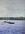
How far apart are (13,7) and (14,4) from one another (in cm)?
10

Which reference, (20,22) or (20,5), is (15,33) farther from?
(20,5)

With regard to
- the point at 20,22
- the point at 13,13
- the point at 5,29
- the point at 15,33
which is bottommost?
the point at 15,33

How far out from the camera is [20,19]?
120 centimetres

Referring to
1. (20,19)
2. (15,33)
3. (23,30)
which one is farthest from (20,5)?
(15,33)

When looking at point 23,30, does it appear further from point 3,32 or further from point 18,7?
point 18,7

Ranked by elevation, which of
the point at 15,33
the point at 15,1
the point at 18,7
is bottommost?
the point at 15,33

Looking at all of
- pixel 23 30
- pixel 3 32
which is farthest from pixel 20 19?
pixel 3 32

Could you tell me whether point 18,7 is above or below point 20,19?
above

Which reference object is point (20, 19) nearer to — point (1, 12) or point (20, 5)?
point (20, 5)

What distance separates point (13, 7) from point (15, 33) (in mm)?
875

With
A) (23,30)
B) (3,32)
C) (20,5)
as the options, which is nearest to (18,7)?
(20,5)

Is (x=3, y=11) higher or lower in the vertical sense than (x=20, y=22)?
higher

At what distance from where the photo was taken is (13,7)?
1.21m

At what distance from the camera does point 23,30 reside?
1.24 metres
